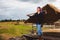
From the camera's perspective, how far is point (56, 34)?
74.3 feet

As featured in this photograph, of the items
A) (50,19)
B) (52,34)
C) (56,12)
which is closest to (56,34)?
(52,34)

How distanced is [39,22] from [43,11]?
3.16 ft

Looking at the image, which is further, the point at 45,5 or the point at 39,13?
the point at 45,5

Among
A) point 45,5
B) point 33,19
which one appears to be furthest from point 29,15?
point 45,5

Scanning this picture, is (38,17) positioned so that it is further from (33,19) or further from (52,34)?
(52,34)

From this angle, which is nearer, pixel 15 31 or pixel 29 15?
pixel 29 15

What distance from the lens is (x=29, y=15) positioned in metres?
21.1

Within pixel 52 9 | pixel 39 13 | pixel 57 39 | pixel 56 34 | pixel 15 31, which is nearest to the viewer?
pixel 39 13

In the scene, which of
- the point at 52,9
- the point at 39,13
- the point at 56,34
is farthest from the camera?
the point at 56,34

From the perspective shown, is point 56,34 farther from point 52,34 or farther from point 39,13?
point 39,13

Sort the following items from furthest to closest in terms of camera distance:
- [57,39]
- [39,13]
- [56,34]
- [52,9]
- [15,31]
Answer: [15,31], [56,34], [57,39], [52,9], [39,13]

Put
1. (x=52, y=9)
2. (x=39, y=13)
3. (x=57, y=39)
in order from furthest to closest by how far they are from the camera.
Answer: (x=57, y=39) < (x=52, y=9) < (x=39, y=13)

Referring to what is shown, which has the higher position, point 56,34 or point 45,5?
point 45,5

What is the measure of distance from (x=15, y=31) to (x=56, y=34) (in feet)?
66.3
